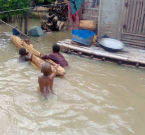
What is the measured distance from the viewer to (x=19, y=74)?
633 cm

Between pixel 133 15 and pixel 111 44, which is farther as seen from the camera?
pixel 133 15

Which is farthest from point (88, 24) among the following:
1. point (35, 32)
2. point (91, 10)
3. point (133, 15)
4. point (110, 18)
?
point (35, 32)

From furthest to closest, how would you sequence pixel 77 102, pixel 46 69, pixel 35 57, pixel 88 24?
1. pixel 88 24
2. pixel 35 57
3. pixel 77 102
4. pixel 46 69

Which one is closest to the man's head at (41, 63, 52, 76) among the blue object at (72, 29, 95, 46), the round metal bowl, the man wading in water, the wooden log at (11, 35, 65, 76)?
the man wading in water

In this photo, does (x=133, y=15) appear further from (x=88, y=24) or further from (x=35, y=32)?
(x=35, y=32)

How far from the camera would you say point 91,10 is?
9.15 meters

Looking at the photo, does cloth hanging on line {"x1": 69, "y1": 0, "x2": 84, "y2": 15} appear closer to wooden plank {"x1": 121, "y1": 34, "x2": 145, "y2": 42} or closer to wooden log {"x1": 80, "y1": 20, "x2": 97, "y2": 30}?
wooden log {"x1": 80, "y1": 20, "x2": 97, "y2": 30}

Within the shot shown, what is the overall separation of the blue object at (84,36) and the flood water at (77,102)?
1.28m

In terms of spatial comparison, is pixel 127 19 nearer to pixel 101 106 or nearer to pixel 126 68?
pixel 126 68

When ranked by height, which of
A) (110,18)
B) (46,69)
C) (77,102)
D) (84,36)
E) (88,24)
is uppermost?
(110,18)

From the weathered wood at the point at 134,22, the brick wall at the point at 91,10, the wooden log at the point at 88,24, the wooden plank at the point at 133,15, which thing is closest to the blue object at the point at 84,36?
the wooden log at the point at 88,24

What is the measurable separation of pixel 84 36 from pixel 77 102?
12.6 ft

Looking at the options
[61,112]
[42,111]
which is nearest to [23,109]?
[42,111]

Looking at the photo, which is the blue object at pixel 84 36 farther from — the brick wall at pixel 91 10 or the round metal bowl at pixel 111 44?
the brick wall at pixel 91 10
